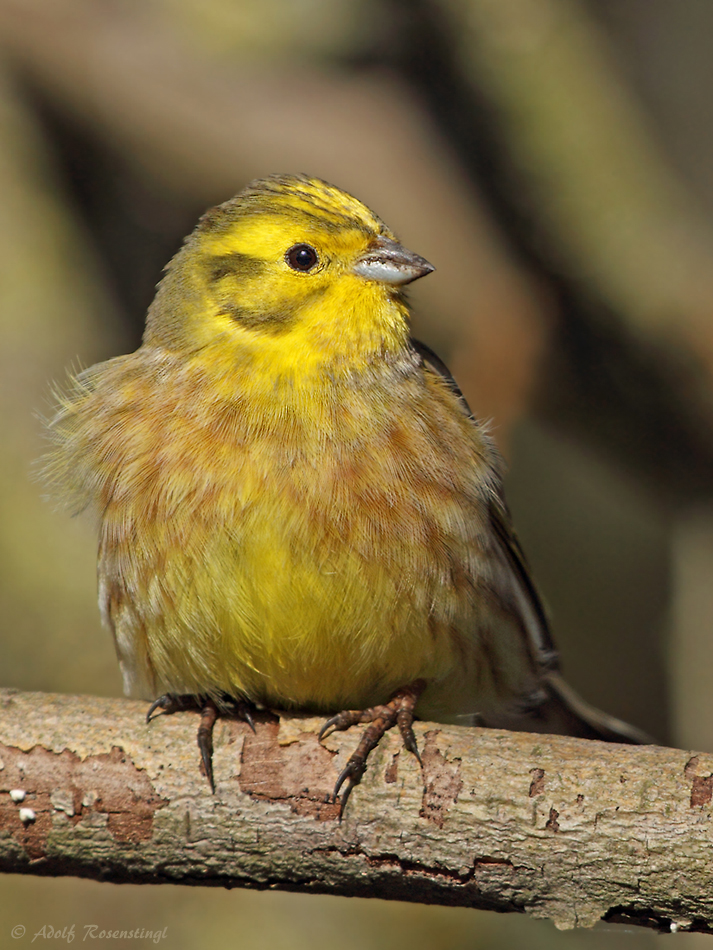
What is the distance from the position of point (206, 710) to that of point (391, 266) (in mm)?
1720

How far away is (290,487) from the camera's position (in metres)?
3.72

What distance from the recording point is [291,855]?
3492 mm

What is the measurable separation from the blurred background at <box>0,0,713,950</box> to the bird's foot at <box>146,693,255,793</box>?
5.76ft

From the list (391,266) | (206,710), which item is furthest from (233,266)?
(206,710)

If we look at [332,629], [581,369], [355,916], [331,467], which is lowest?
[355,916]

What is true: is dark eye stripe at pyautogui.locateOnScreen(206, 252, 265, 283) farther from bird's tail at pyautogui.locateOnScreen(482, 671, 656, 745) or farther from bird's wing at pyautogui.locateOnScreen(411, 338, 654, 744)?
bird's tail at pyautogui.locateOnScreen(482, 671, 656, 745)

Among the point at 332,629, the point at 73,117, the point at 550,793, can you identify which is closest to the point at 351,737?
the point at 332,629

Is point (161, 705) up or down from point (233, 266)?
down

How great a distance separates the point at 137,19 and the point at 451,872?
6220mm

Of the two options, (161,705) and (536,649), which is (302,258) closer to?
(161,705)

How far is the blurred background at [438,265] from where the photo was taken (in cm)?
600

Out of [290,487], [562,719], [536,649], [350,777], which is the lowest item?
[350,777]

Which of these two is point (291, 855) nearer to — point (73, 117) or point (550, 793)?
point (550, 793)

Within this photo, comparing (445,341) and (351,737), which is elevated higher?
(445,341)
